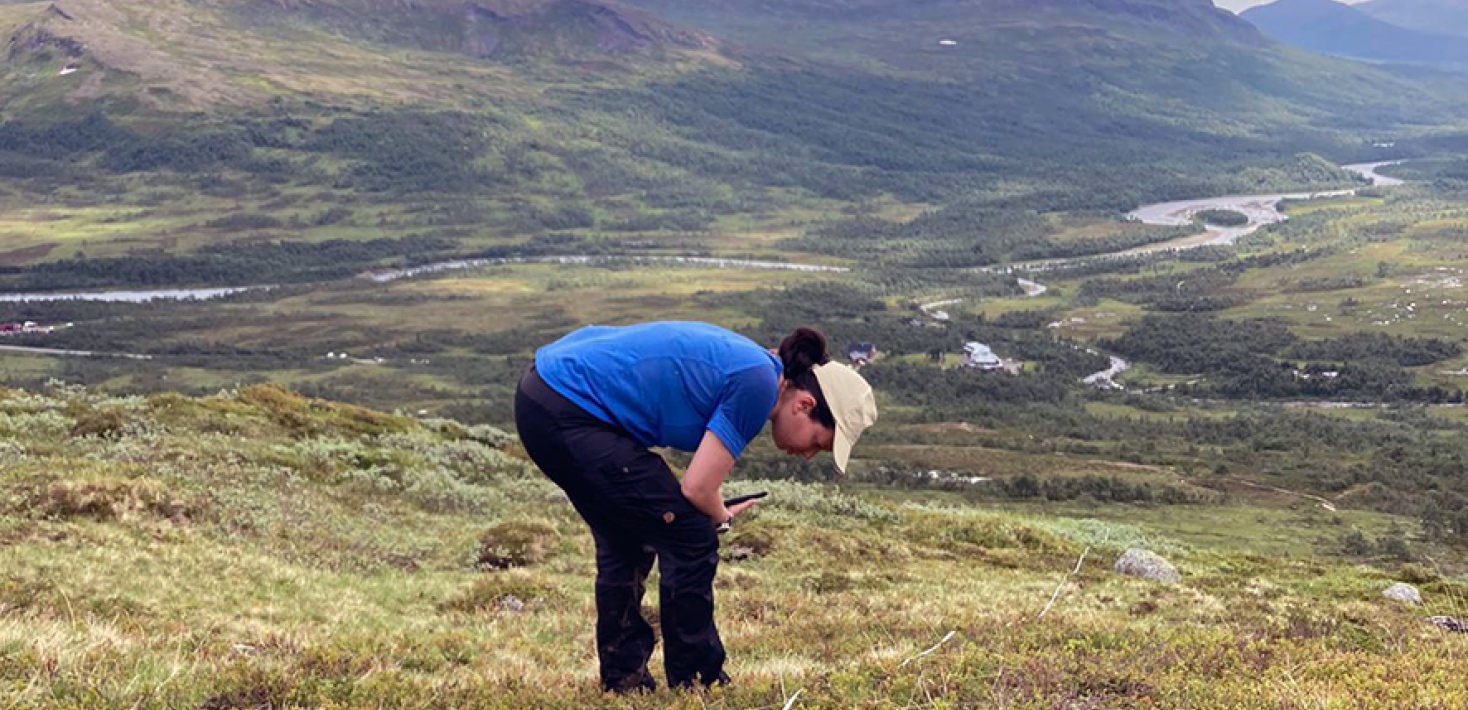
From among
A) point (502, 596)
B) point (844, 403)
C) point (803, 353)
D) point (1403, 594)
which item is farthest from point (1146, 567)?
point (803, 353)

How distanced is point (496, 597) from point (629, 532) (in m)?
8.19

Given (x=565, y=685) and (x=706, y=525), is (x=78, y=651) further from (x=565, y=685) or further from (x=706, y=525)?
(x=706, y=525)

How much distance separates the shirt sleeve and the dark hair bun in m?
0.28

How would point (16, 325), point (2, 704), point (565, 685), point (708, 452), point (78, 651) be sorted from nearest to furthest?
point (2, 704) → point (708, 452) → point (78, 651) → point (565, 685) → point (16, 325)

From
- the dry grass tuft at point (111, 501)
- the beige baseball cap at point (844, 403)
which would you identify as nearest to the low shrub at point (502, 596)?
the dry grass tuft at point (111, 501)

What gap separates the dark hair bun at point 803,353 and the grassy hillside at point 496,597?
7.75 ft

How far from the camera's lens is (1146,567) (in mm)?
22641

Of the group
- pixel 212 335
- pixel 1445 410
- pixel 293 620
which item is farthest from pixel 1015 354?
pixel 293 620

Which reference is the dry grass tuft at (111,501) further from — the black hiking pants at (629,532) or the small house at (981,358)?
the small house at (981,358)

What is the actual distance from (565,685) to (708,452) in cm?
253

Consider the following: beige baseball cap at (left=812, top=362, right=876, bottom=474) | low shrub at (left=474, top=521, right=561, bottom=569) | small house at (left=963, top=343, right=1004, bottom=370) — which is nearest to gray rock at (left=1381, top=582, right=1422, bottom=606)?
low shrub at (left=474, top=521, right=561, bottom=569)

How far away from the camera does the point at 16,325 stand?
153375mm

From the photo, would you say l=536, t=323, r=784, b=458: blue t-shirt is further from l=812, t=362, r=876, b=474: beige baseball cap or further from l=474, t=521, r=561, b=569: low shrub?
l=474, t=521, r=561, b=569: low shrub

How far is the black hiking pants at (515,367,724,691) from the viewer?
8195 millimetres
